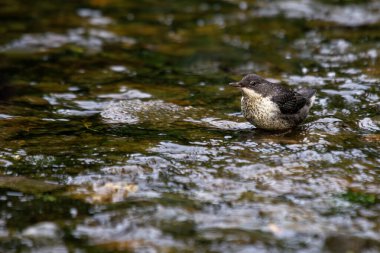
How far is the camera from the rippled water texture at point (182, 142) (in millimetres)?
5496

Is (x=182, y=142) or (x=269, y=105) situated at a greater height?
(x=269, y=105)

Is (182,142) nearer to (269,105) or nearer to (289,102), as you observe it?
(269,105)

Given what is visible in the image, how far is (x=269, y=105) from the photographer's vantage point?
7.58m

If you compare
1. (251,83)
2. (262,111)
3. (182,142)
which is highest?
(251,83)

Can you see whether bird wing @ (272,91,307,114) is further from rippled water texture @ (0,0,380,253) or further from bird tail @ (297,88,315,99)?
rippled water texture @ (0,0,380,253)

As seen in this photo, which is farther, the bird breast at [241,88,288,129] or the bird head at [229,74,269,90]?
the bird head at [229,74,269,90]

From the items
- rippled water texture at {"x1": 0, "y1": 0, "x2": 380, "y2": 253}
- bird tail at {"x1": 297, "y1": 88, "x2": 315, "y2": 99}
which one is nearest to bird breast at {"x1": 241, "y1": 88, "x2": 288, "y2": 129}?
rippled water texture at {"x1": 0, "y1": 0, "x2": 380, "y2": 253}

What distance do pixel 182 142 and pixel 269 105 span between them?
1.18 metres

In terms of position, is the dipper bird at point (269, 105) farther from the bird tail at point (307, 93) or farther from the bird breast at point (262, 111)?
the bird tail at point (307, 93)

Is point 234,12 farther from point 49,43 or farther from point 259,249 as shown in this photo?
point 259,249

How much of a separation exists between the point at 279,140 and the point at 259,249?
2448 mm

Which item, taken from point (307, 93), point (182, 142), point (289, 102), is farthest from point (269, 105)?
point (182, 142)

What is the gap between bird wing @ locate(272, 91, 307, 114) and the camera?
7656 millimetres

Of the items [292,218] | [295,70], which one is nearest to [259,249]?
[292,218]
